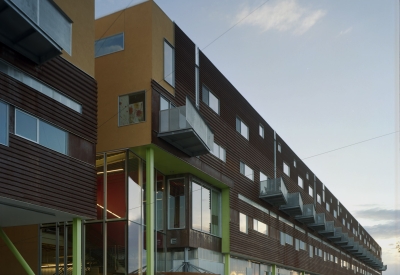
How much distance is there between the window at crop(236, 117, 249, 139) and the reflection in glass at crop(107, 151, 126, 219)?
12145 mm

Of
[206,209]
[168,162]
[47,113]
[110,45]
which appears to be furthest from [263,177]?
[47,113]

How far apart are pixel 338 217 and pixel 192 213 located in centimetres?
4913

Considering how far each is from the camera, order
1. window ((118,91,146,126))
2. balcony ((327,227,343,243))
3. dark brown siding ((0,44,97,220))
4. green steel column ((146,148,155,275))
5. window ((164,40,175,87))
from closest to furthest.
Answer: dark brown siding ((0,44,97,220)) < green steel column ((146,148,155,275)) < window ((118,91,146,126)) < window ((164,40,175,87)) < balcony ((327,227,343,243))

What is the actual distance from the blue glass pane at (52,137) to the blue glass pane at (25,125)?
314 millimetres

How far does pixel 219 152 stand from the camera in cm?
3022

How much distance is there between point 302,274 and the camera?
160ft

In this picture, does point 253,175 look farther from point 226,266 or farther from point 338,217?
point 338,217

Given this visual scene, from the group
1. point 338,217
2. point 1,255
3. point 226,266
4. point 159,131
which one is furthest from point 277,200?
point 338,217

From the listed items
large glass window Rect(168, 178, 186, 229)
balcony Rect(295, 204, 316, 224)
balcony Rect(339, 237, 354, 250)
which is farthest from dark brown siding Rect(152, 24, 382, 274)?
balcony Rect(339, 237, 354, 250)

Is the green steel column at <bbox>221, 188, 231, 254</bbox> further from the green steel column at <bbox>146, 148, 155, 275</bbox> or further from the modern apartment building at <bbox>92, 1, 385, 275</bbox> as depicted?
the green steel column at <bbox>146, 148, 155, 275</bbox>

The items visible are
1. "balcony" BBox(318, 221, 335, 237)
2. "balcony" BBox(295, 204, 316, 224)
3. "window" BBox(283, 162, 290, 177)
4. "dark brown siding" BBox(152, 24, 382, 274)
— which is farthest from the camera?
"balcony" BBox(318, 221, 335, 237)

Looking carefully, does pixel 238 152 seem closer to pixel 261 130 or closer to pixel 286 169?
pixel 261 130

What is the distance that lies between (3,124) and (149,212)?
9.06m

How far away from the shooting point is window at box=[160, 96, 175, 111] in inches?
938
